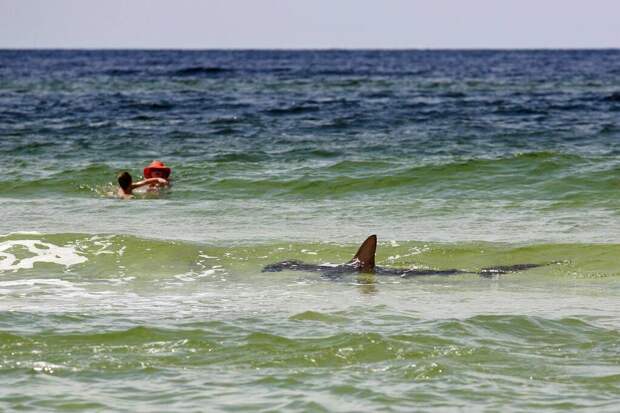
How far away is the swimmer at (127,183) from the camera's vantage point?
55.4 feet

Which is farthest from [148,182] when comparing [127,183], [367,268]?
[367,268]

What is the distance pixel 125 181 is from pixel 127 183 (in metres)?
0.07

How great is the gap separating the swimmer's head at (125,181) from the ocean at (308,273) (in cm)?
29

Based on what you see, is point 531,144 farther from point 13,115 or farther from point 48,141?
point 13,115

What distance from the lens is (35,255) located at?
12906 millimetres

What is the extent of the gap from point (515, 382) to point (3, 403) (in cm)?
321

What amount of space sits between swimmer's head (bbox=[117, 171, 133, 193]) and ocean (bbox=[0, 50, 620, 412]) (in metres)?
0.29

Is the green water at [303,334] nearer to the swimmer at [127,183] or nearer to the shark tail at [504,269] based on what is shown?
the shark tail at [504,269]

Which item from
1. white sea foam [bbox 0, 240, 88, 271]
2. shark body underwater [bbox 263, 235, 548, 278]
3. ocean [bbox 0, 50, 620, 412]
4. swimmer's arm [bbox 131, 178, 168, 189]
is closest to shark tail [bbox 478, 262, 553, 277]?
shark body underwater [bbox 263, 235, 548, 278]

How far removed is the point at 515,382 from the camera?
772cm

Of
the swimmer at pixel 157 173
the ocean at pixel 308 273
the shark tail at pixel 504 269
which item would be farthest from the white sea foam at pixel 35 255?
the swimmer at pixel 157 173

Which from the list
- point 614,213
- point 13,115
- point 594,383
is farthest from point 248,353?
point 13,115

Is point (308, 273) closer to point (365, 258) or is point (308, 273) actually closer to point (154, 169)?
point (365, 258)

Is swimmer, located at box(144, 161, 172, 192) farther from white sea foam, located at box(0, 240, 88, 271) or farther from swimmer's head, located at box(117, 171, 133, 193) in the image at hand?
white sea foam, located at box(0, 240, 88, 271)
